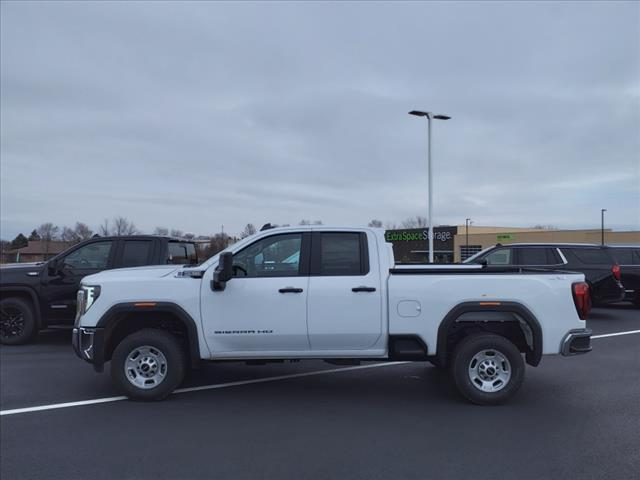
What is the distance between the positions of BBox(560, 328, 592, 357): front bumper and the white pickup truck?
0.04ft

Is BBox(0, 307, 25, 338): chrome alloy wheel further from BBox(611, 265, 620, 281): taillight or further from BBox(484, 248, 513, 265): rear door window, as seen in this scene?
BBox(611, 265, 620, 281): taillight

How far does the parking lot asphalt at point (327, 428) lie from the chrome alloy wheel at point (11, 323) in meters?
2.11

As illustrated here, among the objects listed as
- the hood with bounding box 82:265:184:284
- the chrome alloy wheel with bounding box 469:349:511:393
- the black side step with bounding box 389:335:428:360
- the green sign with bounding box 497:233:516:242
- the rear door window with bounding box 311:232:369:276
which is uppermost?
the green sign with bounding box 497:233:516:242

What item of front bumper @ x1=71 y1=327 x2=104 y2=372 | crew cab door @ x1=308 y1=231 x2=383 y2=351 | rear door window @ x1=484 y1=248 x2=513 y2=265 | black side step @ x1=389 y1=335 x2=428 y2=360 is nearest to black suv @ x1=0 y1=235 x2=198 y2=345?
front bumper @ x1=71 y1=327 x2=104 y2=372

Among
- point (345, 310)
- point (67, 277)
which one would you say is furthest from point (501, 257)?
point (67, 277)

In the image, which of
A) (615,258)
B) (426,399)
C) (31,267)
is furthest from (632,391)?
(31,267)

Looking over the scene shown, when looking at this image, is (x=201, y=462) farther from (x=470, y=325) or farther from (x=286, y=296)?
(x=470, y=325)

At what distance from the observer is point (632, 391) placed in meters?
6.31

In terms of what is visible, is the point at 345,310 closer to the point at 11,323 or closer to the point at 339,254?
the point at 339,254

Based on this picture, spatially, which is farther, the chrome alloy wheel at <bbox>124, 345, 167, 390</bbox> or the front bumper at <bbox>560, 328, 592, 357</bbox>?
the chrome alloy wheel at <bbox>124, 345, 167, 390</bbox>

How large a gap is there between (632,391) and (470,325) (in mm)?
2164

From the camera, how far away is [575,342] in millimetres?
5781

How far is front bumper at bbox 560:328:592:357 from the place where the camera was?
5754 millimetres

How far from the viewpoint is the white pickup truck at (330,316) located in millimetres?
5766
